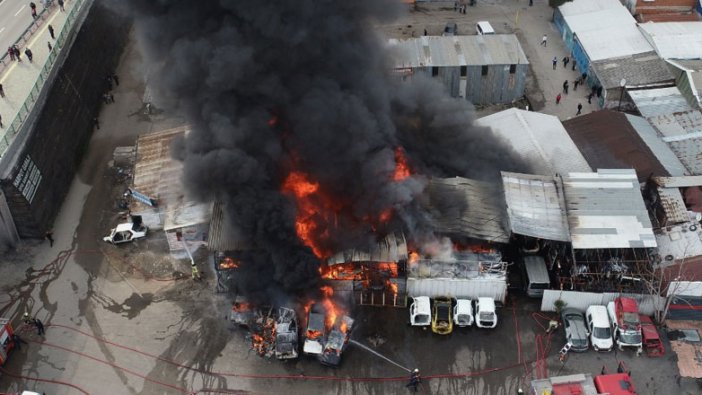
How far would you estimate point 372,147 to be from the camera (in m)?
30.8

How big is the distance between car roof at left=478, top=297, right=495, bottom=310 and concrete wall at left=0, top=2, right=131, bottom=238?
21.8 m

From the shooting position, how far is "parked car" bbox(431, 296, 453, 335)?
29.0m

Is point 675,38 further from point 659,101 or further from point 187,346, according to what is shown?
point 187,346

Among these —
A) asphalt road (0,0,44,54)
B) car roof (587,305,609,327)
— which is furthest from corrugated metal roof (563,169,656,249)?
asphalt road (0,0,44,54)

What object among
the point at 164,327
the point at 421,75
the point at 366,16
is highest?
the point at 421,75

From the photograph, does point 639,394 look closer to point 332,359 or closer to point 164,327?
point 332,359

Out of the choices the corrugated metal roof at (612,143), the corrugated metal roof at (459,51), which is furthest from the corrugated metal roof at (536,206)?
the corrugated metal roof at (459,51)

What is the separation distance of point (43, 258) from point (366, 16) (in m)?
19.5

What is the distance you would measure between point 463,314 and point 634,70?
21754mm

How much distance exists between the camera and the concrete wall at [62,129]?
3319 centimetres

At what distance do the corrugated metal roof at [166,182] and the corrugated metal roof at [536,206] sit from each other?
46.5ft

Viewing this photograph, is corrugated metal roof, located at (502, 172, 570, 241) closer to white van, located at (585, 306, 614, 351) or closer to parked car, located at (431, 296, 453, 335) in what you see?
white van, located at (585, 306, 614, 351)

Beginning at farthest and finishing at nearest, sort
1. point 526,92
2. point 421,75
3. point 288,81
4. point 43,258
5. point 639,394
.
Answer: point 526,92
point 421,75
point 43,258
point 288,81
point 639,394

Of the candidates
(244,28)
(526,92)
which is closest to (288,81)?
(244,28)
